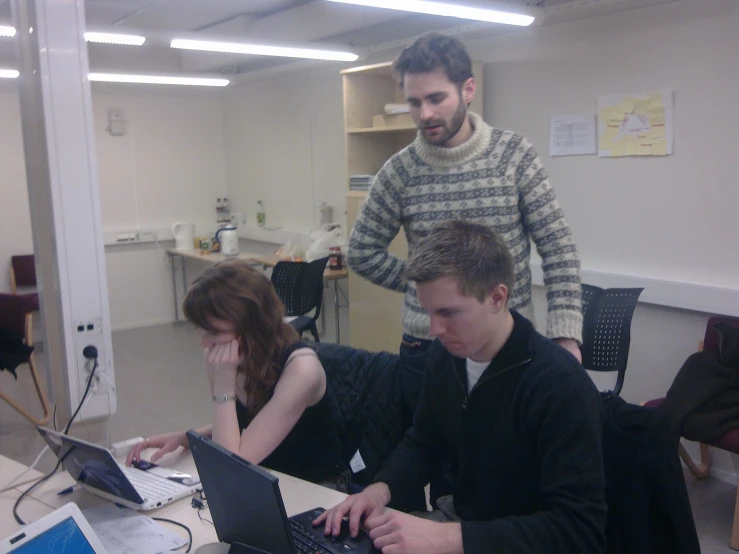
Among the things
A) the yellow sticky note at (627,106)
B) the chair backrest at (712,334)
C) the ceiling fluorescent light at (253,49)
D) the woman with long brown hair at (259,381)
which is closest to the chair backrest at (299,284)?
the ceiling fluorescent light at (253,49)

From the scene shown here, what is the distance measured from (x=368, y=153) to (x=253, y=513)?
3.99 meters

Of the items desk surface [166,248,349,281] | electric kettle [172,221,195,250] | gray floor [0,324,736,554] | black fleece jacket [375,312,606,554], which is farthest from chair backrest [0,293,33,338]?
black fleece jacket [375,312,606,554]

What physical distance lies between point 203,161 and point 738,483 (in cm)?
573

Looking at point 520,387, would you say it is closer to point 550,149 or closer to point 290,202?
point 550,149

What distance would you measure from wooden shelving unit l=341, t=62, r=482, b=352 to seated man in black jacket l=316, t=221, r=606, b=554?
10.1ft

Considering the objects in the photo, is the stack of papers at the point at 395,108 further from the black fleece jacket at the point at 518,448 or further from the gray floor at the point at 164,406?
the black fleece jacket at the point at 518,448

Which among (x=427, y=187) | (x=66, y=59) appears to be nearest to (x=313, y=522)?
(x=427, y=187)

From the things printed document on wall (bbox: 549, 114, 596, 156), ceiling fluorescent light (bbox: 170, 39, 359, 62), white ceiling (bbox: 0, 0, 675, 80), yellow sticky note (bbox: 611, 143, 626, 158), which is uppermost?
white ceiling (bbox: 0, 0, 675, 80)

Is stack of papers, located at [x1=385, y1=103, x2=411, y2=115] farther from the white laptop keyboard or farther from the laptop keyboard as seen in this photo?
the laptop keyboard

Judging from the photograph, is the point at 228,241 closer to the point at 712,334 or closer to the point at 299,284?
the point at 299,284

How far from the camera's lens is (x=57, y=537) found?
3.92 ft

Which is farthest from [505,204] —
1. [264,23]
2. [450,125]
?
[264,23]

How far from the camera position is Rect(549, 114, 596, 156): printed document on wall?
3582mm

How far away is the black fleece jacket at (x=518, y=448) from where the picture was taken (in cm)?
114
